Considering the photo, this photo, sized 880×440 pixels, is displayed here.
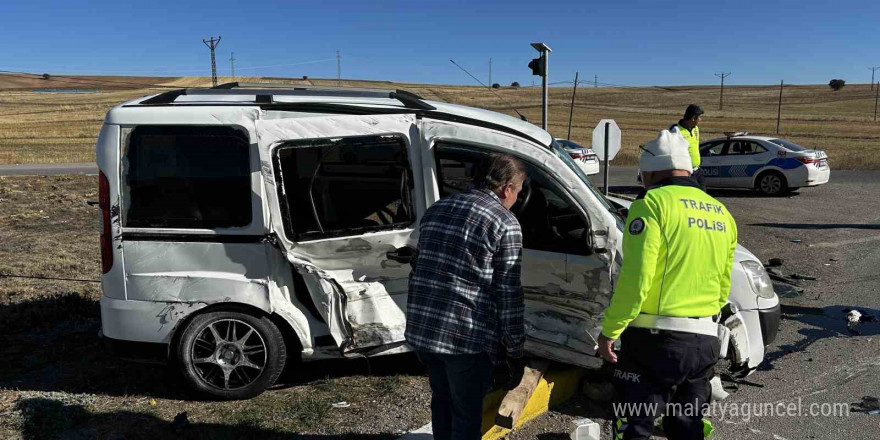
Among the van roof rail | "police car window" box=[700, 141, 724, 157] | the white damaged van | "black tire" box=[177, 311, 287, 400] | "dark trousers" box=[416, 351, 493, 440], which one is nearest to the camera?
"dark trousers" box=[416, 351, 493, 440]

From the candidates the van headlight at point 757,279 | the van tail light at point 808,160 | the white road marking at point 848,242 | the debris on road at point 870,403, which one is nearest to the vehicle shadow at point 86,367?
the van headlight at point 757,279

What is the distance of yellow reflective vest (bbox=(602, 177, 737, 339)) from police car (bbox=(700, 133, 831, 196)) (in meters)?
14.7

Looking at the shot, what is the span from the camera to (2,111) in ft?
216

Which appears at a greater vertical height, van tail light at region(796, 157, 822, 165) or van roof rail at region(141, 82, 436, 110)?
van roof rail at region(141, 82, 436, 110)

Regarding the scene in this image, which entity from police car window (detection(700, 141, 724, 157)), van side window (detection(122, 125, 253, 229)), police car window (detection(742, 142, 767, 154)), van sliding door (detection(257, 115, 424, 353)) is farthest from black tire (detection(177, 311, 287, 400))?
police car window (detection(700, 141, 724, 157))

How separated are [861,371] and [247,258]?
443cm

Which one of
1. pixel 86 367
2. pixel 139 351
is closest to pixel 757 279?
pixel 139 351

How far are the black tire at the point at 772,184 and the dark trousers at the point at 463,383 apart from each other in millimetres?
15268

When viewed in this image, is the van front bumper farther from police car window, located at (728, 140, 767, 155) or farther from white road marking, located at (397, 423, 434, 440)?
police car window, located at (728, 140, 767, 155)

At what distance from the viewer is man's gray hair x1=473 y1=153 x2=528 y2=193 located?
2822 mm

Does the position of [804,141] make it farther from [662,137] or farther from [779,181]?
[662,137]

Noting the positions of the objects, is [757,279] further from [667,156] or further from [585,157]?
[585,157]

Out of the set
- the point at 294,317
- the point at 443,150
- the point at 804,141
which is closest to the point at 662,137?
the point at 443,150

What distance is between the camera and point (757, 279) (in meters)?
4.45
